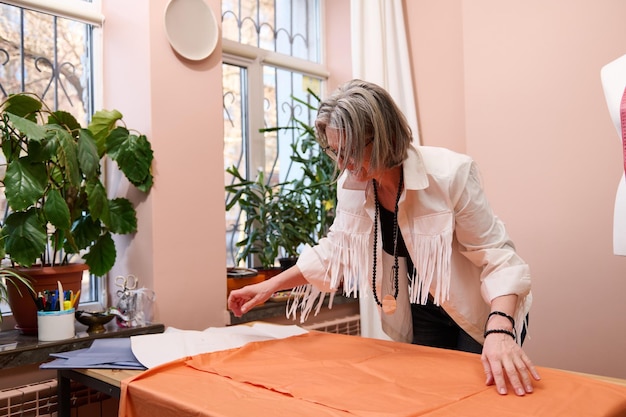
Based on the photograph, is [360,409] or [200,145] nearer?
[360,409]

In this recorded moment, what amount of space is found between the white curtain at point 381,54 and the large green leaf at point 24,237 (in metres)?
1.52

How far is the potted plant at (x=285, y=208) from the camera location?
2787 mm

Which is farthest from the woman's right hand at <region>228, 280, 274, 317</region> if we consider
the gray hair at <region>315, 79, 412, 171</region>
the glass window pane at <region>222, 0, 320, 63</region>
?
the glass window pane at <region>222, 0, 320, 63</region>

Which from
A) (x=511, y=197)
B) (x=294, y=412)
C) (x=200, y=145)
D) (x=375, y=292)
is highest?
(x=200, y=145)

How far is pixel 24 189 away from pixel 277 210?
49.5 inches

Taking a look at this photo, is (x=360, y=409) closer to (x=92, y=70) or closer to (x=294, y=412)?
(x=294, y=412)

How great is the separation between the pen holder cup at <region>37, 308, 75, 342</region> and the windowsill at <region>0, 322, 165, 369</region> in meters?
0.02

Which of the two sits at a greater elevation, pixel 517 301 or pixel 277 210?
pixel 277 210

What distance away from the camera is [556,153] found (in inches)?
91.2

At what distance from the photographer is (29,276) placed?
195 cm

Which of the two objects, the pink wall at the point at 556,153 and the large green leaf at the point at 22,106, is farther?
the pink wall at the point at 556,153

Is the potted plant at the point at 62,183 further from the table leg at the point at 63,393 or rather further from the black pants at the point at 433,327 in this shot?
the black pants at the point at 433,327

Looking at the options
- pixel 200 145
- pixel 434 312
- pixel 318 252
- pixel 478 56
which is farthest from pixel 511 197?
pixel 200 145

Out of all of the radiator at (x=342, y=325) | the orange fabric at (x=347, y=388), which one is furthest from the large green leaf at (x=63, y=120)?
the radiator at (x=342, y=325)
